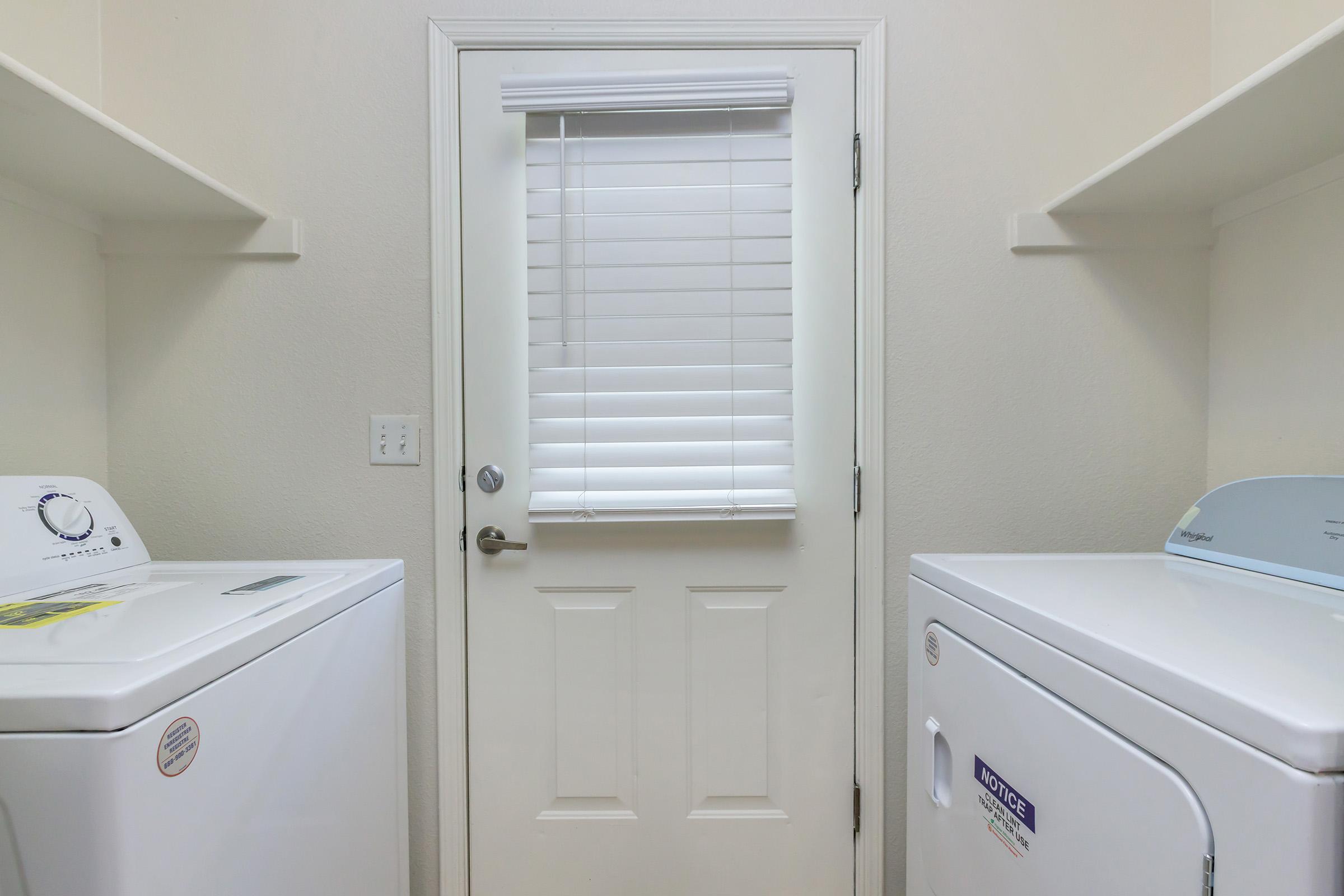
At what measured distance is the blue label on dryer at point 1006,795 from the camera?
74cm

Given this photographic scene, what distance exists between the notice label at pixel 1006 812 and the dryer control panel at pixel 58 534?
146 centimetres

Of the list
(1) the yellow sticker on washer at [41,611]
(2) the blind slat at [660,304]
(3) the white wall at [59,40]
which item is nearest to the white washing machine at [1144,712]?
(2) the blind slat at [660,304]

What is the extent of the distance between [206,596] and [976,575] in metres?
1.18

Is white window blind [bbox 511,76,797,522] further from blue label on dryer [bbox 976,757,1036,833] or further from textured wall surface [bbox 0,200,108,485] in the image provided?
textured wall surface [bbox 0,200,108,485]

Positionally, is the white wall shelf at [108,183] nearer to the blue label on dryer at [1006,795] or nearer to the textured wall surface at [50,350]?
the textured wall surface at [50,350]

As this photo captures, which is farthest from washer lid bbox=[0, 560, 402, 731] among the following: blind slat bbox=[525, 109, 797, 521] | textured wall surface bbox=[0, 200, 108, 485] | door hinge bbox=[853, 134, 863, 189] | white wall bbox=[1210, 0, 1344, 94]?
white wall bbox=[1210, 0, 1344, 94]

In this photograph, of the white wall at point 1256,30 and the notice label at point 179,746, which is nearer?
the notice label at point 179,746

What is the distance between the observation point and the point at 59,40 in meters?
1.27

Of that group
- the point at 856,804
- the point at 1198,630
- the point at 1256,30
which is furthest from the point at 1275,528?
the point at 1256,30

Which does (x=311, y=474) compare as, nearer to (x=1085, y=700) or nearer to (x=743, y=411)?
(x=743, y=411)

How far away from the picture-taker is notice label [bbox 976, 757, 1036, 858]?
2.44ft

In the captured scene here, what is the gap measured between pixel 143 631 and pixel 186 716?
0.17m

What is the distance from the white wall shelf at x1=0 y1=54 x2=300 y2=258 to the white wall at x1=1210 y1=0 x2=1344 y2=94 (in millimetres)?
2048

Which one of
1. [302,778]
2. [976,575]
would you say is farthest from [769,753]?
[302,778]
